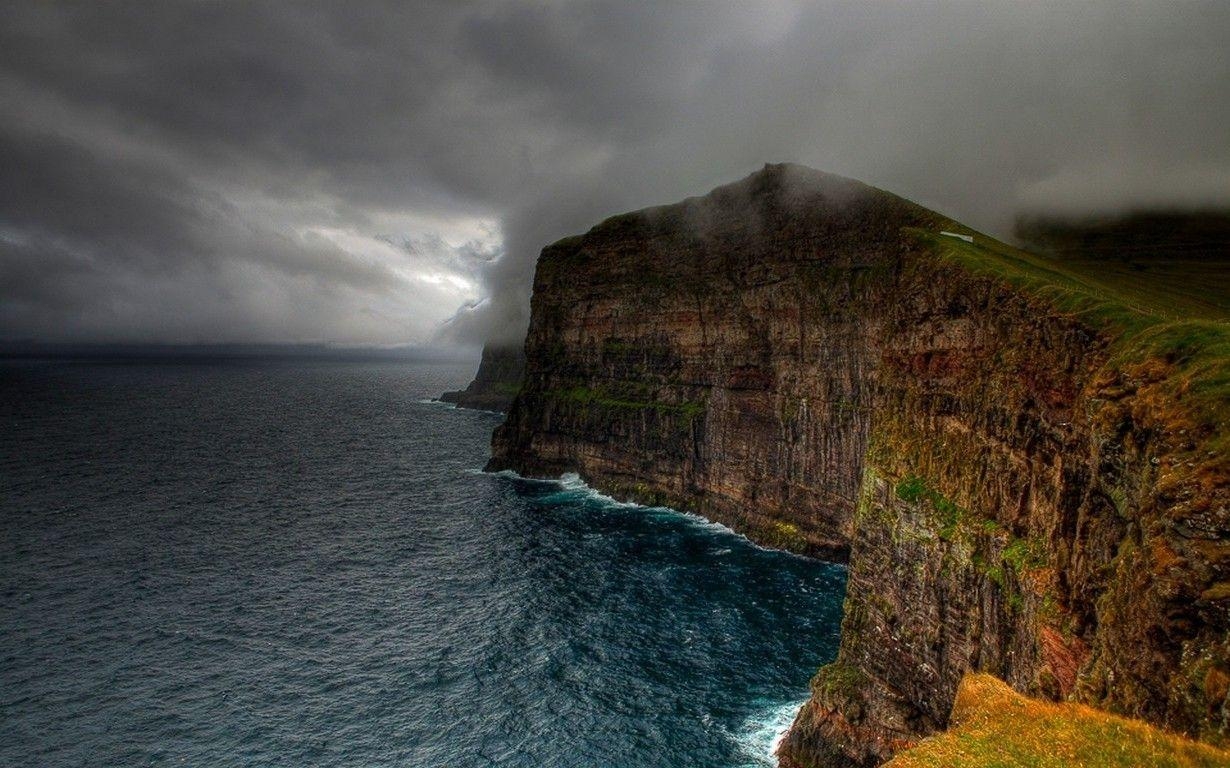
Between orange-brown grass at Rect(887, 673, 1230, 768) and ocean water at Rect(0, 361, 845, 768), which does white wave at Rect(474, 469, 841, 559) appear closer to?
ocean water at Rect(0, 361, 845, 768)

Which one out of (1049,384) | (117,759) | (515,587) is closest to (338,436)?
(515,587)

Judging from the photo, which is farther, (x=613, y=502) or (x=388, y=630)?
(x=613, y=502)

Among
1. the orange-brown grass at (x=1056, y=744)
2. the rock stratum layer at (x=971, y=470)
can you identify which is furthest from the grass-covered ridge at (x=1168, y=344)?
the orange-brown grass at (x=1056, y=744)

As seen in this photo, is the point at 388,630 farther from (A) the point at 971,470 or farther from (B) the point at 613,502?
(B) the point at 613,502

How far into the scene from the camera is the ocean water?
43.7m

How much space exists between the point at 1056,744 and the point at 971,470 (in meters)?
19.3

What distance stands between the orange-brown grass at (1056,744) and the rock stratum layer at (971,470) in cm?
130

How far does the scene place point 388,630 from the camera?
2351 inches

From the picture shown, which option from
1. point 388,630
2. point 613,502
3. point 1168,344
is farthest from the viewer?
point 613,502

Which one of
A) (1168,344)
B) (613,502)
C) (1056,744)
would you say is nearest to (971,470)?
(1168,344)

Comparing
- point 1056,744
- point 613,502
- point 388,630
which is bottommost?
point 388,630

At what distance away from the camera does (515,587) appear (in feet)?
232

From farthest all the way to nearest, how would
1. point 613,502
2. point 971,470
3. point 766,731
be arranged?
point 613,502, point 766,731, point 971,470

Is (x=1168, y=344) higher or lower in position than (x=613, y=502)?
higher
